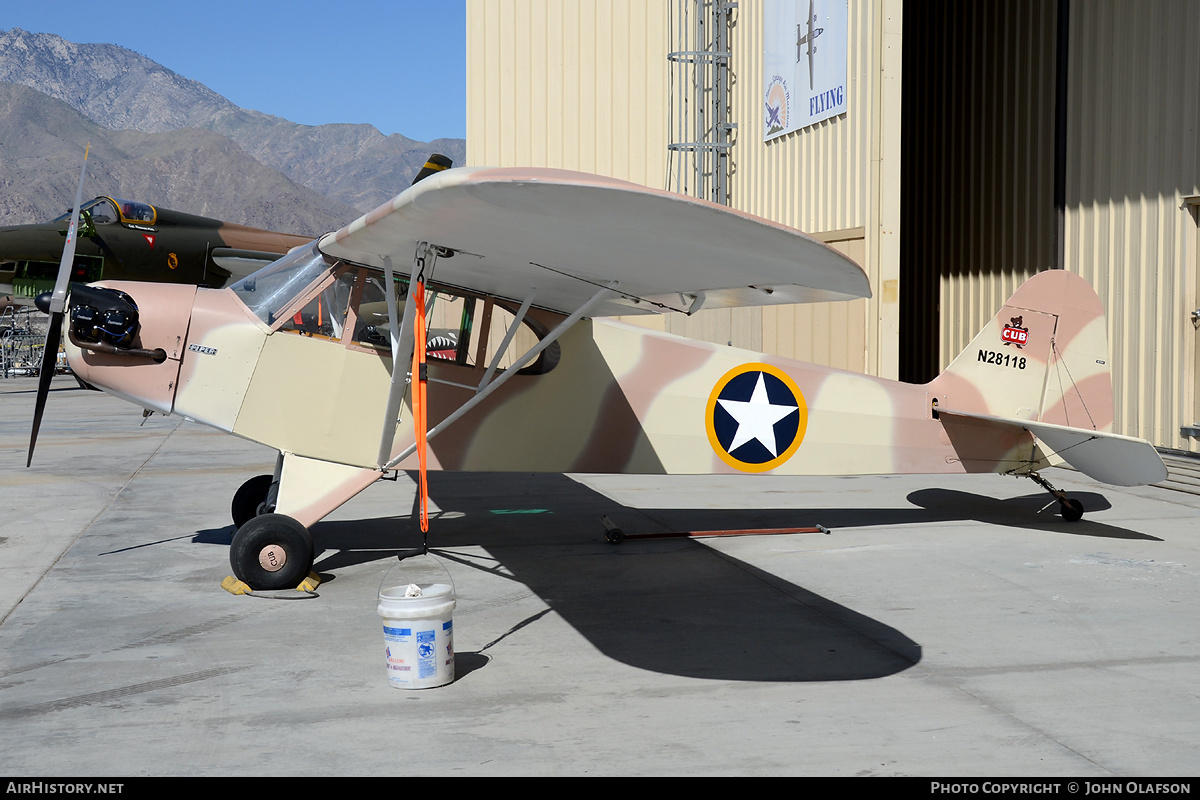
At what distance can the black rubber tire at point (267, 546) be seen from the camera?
6191 mm

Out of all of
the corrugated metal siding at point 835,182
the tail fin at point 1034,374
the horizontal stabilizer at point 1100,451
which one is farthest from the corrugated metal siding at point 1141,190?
the horizontal stabilizer at point 1100,451

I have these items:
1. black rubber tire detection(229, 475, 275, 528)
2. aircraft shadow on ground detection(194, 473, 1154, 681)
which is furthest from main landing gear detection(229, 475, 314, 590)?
black rubber tire detection(229, 475, 275, 528)

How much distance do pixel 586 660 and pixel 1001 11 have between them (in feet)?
52.4

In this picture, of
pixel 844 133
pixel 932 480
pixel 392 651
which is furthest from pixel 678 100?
pixel 392 651

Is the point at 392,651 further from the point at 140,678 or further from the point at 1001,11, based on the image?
the point at 1001,11

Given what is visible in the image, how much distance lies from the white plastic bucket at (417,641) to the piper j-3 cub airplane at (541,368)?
3.17ft

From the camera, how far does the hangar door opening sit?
52.2 ft

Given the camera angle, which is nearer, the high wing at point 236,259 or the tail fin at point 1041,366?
the tail fin at point 1041,366

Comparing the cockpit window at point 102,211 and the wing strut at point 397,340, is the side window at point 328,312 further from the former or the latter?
the cockpit window at point 102,211

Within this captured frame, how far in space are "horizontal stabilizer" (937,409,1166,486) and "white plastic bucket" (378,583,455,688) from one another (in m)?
5.02

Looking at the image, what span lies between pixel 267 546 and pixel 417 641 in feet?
7.15

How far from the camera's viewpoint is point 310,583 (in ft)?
20.7

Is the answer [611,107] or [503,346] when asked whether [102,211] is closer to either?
[611,107]

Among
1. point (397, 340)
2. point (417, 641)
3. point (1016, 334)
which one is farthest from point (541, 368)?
point (1016, 334)
